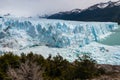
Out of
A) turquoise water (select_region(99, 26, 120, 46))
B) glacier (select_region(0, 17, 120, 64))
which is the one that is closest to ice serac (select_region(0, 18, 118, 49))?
glacier (select_region(0, 17, 120, 64))

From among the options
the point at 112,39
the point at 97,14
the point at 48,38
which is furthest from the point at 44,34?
the point at 97,14

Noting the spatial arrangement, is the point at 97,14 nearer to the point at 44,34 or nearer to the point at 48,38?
the point at 44,34

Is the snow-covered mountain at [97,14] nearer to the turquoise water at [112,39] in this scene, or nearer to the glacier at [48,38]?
the turquoise water at [112,39]

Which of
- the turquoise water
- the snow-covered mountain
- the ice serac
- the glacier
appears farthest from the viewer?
the snow-covered mountain

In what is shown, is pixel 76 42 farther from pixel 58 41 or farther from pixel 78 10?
pixel 78 10

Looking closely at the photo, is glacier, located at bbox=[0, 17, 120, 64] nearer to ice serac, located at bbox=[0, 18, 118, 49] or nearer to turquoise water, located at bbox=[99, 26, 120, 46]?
ice serac, located at bbox=[0, 18, 118, 49]

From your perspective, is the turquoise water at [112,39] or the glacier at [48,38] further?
the turquoise water at [112,39]

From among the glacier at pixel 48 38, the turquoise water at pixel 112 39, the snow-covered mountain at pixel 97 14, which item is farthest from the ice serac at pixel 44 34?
the snow-covered mountain at pixel 97 14
